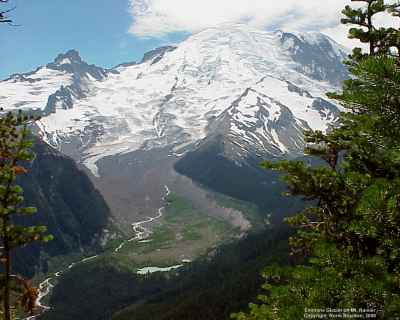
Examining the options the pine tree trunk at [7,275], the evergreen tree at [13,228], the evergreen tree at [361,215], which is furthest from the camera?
the evergreen tree at [13,228]

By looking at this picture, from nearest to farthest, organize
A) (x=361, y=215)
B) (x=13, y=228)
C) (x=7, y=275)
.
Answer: (x=361, y=215) < (x=7, y=275) < (x=13, y=228)

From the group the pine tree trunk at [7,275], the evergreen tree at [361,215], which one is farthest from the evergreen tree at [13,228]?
the evergreen tree at [361,215]

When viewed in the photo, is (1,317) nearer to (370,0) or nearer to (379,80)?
(379,80)

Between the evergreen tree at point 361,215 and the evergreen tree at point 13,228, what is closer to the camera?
the evergreen tree at point 361,215

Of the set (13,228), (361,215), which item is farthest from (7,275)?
(361,215)

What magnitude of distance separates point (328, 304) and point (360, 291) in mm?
1138

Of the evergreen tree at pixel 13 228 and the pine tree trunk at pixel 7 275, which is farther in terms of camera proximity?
the evergreen tree at pixel 13 228

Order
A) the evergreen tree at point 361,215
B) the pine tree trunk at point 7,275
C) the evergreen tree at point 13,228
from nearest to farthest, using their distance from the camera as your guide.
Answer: the evergreen tree at point 361,215
the pine tree trunk at point 7,275
the evergreen tree at point 13,228

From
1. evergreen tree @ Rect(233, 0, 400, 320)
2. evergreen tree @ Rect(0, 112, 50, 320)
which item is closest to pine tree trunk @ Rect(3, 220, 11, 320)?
evergreen tree @ Rect(0, 112, 50, 320)

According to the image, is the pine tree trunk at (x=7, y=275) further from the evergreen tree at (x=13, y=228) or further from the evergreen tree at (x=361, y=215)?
the evergreen tree at (x=361, y=215)

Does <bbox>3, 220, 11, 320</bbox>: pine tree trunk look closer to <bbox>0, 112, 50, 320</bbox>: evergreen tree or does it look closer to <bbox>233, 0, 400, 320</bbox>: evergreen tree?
<bbox>0, 112, 50, 320</bbox>: evergreen tree

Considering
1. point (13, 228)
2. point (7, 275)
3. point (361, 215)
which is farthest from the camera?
point (13, 228)

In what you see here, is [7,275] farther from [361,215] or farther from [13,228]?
[361,215]

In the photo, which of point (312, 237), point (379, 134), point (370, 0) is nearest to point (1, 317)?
point (312, 237)
